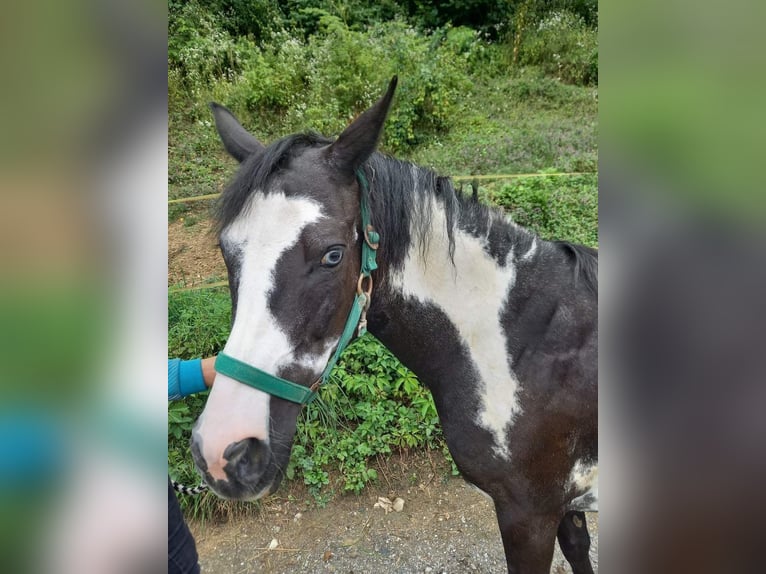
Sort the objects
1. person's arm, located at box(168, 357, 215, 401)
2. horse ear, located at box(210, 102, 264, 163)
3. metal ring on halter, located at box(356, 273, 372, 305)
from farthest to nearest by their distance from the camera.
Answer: person's arm, located at box(168, 357, 215, 401)
horse ear, located at box(210, 102, 264, 163)
metal ring on halter, located at box(356, 273, 372, 305)

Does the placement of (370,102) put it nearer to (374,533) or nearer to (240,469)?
(374,533)

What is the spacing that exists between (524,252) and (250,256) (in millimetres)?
914

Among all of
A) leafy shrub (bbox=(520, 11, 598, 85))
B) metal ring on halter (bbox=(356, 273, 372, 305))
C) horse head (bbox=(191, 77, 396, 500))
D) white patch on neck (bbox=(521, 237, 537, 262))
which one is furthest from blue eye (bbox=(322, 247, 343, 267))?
leafy shrub (bbox=(520, 11, 598, 85))

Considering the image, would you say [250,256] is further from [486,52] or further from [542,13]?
[542,13]

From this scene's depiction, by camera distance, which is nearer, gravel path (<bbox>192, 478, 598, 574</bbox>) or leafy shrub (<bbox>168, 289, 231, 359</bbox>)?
gravel path (<bbox>192, 478, 598, 574</bbox>)

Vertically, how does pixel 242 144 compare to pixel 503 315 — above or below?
above

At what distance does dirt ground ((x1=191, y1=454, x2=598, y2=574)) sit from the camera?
105 inches

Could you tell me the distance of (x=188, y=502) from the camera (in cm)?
281

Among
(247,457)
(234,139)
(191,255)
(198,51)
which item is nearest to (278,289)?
(247,457)
